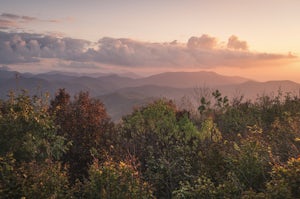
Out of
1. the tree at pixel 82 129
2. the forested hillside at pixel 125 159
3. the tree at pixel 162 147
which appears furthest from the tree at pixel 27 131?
the tree at pixel 162 147

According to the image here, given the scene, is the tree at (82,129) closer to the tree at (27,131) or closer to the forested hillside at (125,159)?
the forested hillside at (125,159)

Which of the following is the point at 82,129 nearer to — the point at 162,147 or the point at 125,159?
the point at 162,147

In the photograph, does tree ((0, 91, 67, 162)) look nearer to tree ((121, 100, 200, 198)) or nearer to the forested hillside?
the forested hillside

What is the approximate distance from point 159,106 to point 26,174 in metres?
16.8

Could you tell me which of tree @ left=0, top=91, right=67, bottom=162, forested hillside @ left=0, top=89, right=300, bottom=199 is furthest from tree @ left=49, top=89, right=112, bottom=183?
tree @ left=0, top=91, right=67, bottom=162

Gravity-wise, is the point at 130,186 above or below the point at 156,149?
above

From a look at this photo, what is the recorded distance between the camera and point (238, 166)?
1198 cm

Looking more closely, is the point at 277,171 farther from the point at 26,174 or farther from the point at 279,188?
the point at 26,174

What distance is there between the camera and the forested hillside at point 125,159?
11133 millimetres

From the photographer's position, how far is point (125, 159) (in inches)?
533

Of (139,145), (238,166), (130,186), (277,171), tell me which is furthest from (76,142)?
(277,171)

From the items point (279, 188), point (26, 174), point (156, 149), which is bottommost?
point (156, 149)

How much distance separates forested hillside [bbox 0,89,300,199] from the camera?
11133 mm

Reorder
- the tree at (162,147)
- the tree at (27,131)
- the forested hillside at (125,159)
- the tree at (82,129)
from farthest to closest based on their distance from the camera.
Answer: the tree at (82,129), the tree at (162,147), the tree at (27,131), the forested hillside at (125,159)
